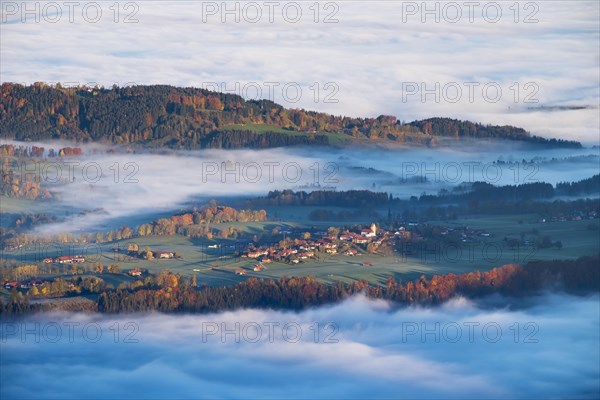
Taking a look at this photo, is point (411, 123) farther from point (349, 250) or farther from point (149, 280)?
point (149, 280)

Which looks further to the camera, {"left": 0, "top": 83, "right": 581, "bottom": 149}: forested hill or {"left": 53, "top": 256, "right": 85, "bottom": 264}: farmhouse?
{"left": 0, "top": 83, "right": 581, "bottom": 149}: forested hill

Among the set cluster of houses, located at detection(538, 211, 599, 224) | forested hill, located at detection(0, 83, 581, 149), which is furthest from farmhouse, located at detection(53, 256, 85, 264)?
forested hill, located at detection(0, 83, 581, 149)

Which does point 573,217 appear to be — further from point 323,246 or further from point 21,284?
point 21,284

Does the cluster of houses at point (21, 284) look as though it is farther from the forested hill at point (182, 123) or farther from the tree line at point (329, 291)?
the forested hill at point (182, 123)

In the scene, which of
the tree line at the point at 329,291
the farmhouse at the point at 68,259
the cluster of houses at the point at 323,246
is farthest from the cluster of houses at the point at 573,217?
the farmhouse at the point at 68,259

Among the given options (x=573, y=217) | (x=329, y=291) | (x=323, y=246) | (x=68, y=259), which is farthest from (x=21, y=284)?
(x=573, y=217)

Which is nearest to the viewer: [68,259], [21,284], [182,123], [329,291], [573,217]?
[329,291]

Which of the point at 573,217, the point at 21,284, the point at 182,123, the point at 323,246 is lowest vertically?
the point at 21,284

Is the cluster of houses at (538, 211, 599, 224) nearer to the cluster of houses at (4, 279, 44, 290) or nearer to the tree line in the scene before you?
the tree line
